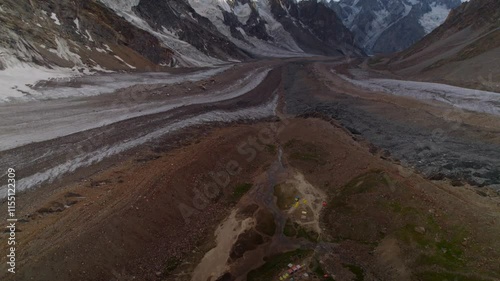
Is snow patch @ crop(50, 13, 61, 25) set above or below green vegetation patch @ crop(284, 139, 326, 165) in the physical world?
above

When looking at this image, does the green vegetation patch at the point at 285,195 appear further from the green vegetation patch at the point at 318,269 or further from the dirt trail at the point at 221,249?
the green vegetation patch at the point at 318,269

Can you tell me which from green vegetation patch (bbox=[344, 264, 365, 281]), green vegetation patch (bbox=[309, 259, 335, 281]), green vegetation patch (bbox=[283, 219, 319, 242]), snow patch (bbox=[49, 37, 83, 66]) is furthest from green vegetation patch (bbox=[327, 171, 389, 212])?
snow patch (bbox=[49, 37, 83, 66])

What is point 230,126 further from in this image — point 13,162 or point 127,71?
point 127,71

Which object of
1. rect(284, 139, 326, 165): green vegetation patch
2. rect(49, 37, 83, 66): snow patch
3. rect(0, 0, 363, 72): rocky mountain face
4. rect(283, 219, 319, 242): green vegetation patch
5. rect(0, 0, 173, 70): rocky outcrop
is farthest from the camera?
rect(49, 37, 83, 66): snow patch

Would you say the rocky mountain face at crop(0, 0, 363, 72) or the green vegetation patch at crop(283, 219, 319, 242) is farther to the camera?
the rocky mountain face at crop(0, 0, 363, 72)

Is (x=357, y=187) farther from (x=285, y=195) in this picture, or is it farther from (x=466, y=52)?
(x=466, y=52)

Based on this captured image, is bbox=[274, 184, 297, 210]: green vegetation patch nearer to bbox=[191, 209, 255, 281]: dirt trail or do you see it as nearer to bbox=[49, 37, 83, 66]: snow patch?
bbox=[191, 209, 255, 281]: dirt trail

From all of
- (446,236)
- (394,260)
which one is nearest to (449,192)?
(446,236)

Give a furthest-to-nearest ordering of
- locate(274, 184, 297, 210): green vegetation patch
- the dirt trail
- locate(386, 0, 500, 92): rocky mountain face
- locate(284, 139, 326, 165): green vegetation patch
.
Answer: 1. locate(386, 0, 500, 92): rocky mountain face
2. locate(284, 139, 326, 165): green vegetation patch
3. locate(274, 184, 297, 210): green vegetation patch
4. the dirt trail

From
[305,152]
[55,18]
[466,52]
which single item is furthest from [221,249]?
[466,52]
